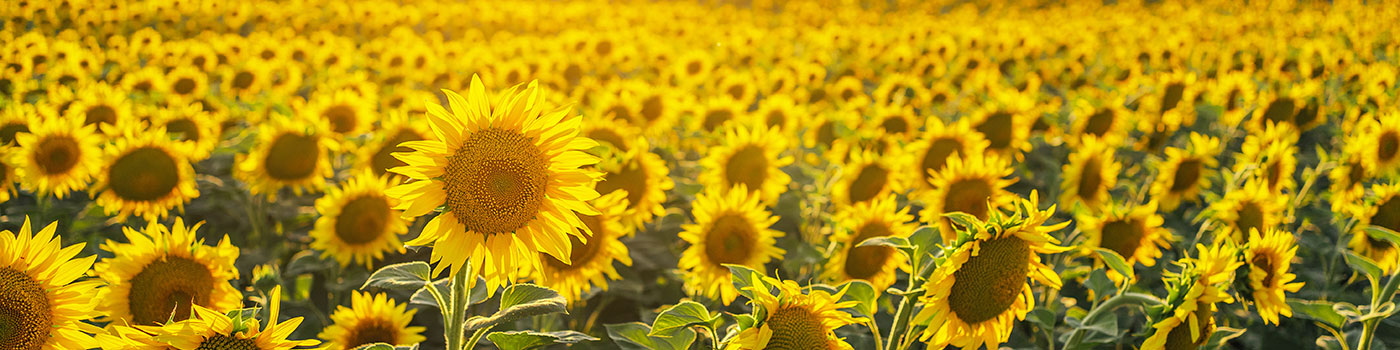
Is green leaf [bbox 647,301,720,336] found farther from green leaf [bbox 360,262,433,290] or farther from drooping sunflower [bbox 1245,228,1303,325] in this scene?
drooping sunflower [bbox 1245,228,1303,325]

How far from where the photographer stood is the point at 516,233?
165 centimetres

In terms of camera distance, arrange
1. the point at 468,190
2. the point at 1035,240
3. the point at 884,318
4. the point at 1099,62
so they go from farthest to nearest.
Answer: the point at 1099,62 → the point at 884,318 → the point at 1035,240 → the point at 468,190

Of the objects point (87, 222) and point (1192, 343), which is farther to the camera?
point (87, 222)

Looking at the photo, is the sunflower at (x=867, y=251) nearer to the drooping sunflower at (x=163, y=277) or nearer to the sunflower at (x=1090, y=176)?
the sunflower at (x=1090, y=176)

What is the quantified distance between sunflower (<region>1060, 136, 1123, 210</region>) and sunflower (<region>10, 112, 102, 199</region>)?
4.77 m

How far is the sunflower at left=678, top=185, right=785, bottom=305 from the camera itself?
9.64 feet

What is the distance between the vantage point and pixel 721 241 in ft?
9.68

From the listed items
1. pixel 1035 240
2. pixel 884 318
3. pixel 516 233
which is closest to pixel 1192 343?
pixel 1035 240

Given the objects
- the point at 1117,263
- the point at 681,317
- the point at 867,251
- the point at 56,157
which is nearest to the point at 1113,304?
the point at 1117,263

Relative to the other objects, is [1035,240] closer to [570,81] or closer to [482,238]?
[482,238]

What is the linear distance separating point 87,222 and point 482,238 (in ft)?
9.72

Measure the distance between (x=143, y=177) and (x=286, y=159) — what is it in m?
0.58

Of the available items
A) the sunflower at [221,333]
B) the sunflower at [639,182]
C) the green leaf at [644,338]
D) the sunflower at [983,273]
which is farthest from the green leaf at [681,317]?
the sunflower at [639,182]

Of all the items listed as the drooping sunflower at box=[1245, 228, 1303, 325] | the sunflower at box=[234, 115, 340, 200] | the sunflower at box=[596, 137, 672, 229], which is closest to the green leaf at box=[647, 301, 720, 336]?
the sunflower at box=[596, 137, 672, 229]
